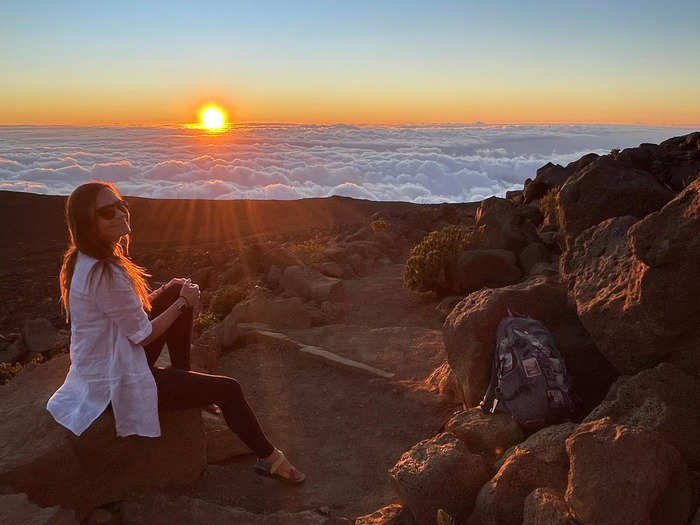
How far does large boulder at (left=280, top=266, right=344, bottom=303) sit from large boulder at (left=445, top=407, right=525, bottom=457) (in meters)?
6.53

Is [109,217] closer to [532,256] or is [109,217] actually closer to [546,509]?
[546,509]

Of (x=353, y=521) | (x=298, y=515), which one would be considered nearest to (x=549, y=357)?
(x=353, y=521)

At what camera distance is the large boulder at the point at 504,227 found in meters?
10.9

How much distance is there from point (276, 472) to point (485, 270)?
643 cm

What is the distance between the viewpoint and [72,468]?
13.5 ft

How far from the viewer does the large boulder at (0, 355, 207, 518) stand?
4.03 metres

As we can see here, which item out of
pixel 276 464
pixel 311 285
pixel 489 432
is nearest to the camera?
pixel 489 432

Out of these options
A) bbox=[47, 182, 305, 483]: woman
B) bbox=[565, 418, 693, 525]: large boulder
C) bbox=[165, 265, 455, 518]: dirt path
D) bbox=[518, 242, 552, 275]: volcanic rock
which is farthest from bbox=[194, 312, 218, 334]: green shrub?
bbox=[565, 418, 693, 525]: large boulder

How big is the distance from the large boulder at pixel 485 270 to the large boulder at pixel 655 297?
17.8 feet

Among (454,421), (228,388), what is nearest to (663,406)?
(454,421)

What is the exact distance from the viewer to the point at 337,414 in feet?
21.1

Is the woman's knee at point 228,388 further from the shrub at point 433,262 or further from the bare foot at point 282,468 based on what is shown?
the shrub at point 433,262

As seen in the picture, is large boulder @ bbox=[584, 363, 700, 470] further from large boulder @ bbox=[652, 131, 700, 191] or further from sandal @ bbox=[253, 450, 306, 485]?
large boulder @ bbox=[652, 131, 700, 191]

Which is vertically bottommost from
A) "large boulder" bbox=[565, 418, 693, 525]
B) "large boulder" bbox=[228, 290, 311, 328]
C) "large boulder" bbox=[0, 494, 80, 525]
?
"large boulder" bbox=[228, 290, 311, 328]
